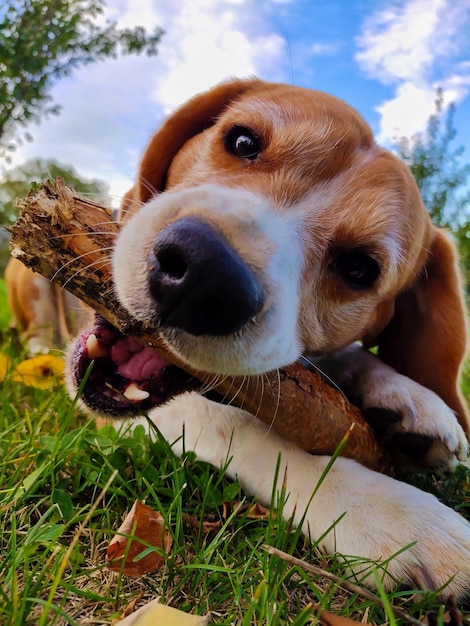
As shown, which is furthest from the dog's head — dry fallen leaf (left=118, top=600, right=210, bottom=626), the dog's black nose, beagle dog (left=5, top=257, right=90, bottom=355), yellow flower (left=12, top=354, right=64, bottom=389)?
beagle dog (left=5, top=257, right=90, bottom=355)

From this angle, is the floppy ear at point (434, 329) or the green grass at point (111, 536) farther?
the floppy ear at point (434, 329)

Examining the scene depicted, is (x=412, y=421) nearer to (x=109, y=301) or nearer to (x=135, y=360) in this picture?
(x=135, y=360)

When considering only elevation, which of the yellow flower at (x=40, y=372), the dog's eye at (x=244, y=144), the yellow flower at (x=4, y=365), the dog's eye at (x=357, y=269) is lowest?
the yellow flower at (x=4, y=365)

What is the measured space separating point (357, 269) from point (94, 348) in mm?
1158

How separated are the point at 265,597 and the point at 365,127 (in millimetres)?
2116

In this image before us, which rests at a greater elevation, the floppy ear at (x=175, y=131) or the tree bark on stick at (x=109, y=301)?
the floppy ear at (x=175, y=131)

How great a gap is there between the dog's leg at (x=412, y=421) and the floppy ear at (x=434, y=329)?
446 mm

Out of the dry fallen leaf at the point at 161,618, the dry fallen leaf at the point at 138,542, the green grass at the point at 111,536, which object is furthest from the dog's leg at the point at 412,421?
the dry fallen leaf at the point at 161,618

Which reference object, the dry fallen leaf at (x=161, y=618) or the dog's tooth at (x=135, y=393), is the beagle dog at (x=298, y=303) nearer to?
the dog's tooth at (x=135, y=393)

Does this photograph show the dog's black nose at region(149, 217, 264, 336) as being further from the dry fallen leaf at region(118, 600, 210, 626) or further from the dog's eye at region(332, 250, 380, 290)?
the dog's eye at region(332, 250, 380, 290)

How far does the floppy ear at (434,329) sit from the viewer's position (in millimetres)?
2729

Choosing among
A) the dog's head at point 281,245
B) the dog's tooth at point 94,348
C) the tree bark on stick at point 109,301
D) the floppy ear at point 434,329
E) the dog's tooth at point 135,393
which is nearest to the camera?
the dog's head at point 281,245

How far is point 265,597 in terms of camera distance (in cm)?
126

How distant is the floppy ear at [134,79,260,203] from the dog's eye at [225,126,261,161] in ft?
1.54
